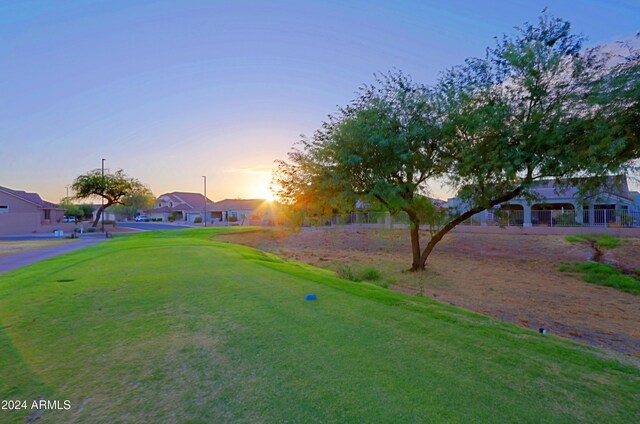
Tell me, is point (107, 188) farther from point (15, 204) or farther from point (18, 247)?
point (18, 247)

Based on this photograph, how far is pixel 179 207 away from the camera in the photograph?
8450cm

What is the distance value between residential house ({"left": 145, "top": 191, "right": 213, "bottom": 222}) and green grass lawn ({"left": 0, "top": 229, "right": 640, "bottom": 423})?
75.4 m

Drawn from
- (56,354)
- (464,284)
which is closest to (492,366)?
(56,354)

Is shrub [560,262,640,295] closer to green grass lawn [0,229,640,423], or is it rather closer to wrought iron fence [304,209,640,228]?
wrought iron fence [304,209,640,228]

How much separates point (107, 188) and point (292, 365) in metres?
52.5

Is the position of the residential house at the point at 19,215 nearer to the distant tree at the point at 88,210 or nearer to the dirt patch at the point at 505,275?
the distant tree at the point at 88,210

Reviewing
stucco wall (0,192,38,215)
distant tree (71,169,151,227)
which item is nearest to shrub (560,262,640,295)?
distant tree (71,169,151,227)

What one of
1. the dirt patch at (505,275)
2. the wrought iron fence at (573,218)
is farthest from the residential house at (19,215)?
the wrought iron fence at (573,218)

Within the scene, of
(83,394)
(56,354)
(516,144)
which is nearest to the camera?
(83,394)

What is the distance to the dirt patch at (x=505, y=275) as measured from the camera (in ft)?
33.0

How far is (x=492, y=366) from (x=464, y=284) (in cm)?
1350

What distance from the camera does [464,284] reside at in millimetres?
→ 16594

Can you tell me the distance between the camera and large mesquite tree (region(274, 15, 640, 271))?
1058 cm

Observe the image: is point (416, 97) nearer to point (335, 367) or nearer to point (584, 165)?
point (584, 165)
